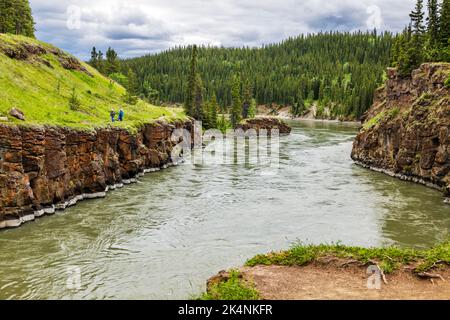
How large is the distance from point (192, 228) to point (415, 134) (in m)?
35.5

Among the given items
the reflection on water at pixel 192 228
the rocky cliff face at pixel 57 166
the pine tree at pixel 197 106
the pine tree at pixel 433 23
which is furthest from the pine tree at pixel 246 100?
the rocky cliff face at pixel 57 166

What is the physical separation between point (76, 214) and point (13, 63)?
93.1ft

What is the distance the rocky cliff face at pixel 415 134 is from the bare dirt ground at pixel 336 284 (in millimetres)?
31074

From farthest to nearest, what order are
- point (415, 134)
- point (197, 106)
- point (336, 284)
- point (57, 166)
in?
point (197, 106) < point (415, 134) < point (57, 166) < point (336, 284)

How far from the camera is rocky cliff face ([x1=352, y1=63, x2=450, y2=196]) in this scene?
4897cm

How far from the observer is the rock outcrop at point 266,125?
117m

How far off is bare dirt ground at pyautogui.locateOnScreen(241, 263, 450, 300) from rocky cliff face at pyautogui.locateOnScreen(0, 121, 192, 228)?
22.9 meters

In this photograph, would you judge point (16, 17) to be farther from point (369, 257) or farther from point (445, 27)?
point (369, 257)

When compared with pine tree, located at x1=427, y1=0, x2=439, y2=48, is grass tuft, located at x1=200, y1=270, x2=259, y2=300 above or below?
below

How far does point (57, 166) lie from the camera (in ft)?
124

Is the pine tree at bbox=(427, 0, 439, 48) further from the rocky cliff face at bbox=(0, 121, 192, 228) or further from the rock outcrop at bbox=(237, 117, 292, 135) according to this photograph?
the rocky cliff face at bbox=(0, 121, 192, 228)

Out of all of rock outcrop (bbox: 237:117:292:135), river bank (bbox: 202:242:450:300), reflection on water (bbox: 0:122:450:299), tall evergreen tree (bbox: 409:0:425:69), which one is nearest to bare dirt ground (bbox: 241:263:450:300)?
river bank (bbox: 202:242:450:300)

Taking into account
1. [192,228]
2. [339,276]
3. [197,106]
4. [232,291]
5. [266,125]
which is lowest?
[192,228]

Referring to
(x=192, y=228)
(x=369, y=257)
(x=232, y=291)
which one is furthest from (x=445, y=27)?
(x=232, y=291)
